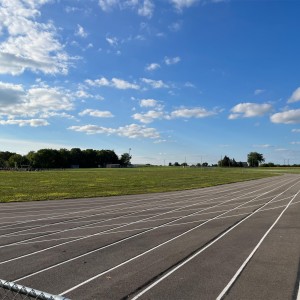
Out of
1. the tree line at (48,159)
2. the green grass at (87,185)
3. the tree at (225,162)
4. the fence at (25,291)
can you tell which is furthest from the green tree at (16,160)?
the fence at (25,291)

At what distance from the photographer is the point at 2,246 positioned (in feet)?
30.4

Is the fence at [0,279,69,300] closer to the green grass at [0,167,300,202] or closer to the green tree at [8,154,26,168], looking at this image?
the green grass at [0,167,300,202]

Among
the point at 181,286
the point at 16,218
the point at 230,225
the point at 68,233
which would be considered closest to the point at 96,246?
the point at 68,233

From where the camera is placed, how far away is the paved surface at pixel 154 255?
6.18m

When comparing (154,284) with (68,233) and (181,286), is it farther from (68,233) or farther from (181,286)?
(68,233)

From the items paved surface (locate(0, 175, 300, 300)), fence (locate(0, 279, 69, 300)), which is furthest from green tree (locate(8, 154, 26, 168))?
fence (locate(0, 279, 69, 300))

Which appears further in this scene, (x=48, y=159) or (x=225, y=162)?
(x=225, y=162)

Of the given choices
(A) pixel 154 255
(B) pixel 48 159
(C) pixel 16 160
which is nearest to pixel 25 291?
(A) pixel 154 255

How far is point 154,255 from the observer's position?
27.4 feet

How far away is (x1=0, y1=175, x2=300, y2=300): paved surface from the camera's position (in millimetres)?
6180

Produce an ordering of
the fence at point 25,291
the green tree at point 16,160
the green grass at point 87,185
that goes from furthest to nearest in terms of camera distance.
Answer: the green tree at point 16,160
the green grass at point 87,185
the fence at point 25,291

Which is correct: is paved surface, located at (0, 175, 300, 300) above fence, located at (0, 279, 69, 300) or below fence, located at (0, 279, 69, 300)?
below

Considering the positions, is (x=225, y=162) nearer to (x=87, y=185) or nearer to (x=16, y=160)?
(x=16, y=160)

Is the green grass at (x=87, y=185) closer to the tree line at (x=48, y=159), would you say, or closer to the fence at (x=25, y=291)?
the fence at (x=25, y=291)
